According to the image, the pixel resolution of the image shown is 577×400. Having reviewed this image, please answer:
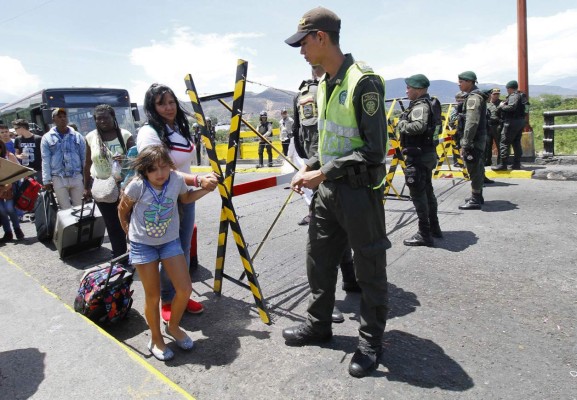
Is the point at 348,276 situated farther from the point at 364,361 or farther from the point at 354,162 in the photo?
the point at 354,162

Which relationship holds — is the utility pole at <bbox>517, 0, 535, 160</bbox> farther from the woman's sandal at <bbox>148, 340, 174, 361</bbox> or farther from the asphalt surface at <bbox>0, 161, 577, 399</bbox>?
the woman's sandal at <bbox>148, 340, 174, 361</bbox>

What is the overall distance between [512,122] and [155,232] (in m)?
9.00

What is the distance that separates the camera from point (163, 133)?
319 cm

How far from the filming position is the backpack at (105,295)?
3.28 m

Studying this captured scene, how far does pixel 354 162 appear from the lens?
7.93 feet

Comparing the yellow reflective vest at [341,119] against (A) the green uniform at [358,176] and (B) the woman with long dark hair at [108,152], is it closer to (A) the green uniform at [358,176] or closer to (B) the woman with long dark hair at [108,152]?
(A) the green uniform at [358,176]

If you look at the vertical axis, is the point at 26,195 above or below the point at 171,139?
below

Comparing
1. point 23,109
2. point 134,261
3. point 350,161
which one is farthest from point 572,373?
point 23,109

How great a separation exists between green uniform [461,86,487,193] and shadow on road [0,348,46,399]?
19.0 ft

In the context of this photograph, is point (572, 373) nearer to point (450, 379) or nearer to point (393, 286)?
point (450, 379)

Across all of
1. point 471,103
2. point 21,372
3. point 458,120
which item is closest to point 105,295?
point 21,372

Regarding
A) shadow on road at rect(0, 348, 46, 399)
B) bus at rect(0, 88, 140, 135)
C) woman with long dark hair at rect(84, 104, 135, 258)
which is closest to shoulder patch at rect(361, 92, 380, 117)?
shadow on road at rect(0, 348, 46, 399)

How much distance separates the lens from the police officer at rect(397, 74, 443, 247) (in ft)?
16.0

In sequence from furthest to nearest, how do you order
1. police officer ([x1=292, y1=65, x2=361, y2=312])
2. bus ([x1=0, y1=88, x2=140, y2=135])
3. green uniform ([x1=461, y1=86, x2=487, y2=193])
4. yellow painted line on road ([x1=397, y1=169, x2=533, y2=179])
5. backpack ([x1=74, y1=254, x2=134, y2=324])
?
1. bus ([x1=0, y1=88, x2=140, y2=135])
2. yellow painted line on road ([x1=397, y1=169, x2=533, y2=179])
3. green uniform ([x1=461, y1=86, x2=487, y2=193])
4. police officer ([x1=292, y1=65, x2=361, y2=312])
5. backpack ([x1=74, y1=254, x2=134, y2=324])
